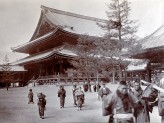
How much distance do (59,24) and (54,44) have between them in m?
1.11

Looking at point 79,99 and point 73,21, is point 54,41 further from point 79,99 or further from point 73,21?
point 79,99

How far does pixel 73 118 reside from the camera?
5.30 meters

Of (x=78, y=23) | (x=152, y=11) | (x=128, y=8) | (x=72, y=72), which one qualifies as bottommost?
(x=72, y=72)

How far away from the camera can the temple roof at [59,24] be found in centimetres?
1408

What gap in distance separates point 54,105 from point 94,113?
1.61 m

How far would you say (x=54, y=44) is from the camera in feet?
46.9

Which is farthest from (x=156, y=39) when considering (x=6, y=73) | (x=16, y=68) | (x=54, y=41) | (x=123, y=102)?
(x=16, y=68)

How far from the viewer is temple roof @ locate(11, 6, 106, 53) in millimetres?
14076

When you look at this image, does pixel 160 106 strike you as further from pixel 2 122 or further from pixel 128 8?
pixel 128 8

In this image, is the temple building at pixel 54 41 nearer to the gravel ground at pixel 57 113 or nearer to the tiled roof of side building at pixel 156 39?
the gravel ground at pixel 57 113

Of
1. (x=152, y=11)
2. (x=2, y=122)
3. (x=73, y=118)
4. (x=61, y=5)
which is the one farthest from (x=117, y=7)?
(x=2, y=122)

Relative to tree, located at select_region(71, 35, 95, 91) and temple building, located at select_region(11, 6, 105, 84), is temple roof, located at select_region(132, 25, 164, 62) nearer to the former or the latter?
tree, located at select_region(71, 35, 95, 91)

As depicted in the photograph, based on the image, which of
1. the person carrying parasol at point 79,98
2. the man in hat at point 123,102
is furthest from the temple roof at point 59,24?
the man in hat at point 123,102

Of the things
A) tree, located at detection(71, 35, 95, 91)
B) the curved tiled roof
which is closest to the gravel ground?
tree, located at detection(71, 35, 95, 91)
